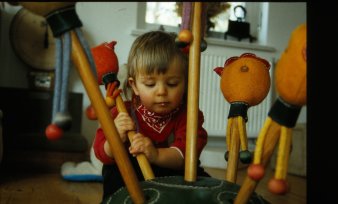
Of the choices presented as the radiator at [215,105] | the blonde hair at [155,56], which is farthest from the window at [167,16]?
the blonde hair at [155,56]

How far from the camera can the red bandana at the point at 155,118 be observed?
80 centimetres

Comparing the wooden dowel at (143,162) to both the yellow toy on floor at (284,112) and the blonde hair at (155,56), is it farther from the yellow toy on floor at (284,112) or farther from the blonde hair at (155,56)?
the yellow toy on floor at (284,112)

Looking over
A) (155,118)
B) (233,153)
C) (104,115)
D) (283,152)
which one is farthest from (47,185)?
(283,152)

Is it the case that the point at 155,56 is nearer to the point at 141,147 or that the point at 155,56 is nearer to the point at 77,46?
the point at 141,147

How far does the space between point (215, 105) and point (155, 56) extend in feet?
6.04

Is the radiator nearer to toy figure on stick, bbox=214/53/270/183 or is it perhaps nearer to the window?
the window

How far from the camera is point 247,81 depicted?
0.54 meters

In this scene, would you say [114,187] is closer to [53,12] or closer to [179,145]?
[179,145]

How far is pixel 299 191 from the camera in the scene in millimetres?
1536

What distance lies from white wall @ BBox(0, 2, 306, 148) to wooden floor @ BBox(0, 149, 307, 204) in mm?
522

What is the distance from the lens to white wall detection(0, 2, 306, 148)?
2273mm

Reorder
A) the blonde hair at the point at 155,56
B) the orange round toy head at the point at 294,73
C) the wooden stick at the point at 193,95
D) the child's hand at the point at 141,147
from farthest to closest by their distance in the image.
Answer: the blonde hair at the point at 155,56 → the child's hand at the point at 141,147 → the wooden stick at the point at 193,95 → the orange round toy head at the point at 294,73

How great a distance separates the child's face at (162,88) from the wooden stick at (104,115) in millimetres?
282
